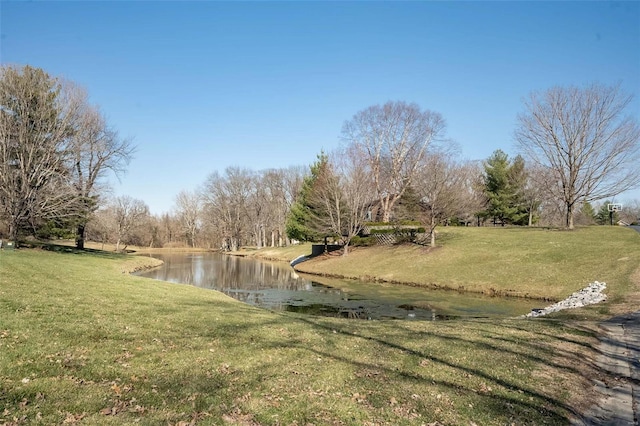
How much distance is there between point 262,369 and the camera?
23.8ft

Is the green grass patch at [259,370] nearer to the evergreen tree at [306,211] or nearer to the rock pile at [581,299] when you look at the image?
the rock pile at [581,299]

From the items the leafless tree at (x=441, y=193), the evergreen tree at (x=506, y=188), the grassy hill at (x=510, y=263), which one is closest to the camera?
the grassy hill at (x=510, y=263)

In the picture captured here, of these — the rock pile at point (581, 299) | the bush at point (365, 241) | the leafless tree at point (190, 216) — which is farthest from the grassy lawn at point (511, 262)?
the leafless tree at point (190, 216)

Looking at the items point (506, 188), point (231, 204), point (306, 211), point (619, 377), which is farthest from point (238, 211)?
point (619, 377)

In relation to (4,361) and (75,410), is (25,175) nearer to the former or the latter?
(4,361)

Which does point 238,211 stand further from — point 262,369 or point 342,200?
point 262,369

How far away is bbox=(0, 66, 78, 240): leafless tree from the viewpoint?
28156 mm

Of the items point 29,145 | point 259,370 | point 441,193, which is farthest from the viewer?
point 441,193

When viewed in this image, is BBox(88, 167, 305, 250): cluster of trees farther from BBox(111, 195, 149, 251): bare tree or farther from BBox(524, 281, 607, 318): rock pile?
BBox(524, 281, 607, 318): rock pile

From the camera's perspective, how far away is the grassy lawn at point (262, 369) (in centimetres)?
549

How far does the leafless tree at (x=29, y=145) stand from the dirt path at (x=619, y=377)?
33.3m

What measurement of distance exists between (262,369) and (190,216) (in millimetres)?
94260

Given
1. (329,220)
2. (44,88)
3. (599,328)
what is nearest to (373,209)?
(329,220)

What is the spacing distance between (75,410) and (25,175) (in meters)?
29.7
